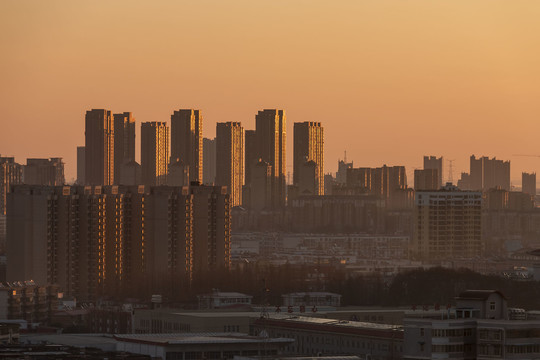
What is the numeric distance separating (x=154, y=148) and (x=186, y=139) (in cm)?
283

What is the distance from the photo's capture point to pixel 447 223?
117000 millimetres

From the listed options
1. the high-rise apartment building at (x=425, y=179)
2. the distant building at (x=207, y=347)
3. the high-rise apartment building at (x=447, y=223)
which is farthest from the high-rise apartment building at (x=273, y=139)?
the distant building at (x=207, y=347)

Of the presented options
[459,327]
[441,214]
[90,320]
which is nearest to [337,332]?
[459,327]

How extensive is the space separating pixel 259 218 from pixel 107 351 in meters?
127

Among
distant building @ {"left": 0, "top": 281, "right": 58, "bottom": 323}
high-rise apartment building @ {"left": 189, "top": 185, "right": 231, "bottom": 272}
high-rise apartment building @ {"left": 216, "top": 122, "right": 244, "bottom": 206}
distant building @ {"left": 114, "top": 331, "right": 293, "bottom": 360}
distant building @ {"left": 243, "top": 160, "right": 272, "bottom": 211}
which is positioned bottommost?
distant building @ {"left": 0, "top": 281, "right": 58, "bottom": 323}

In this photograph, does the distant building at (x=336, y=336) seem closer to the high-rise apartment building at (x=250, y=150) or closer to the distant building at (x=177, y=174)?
the distant building at (x=177, y=174)

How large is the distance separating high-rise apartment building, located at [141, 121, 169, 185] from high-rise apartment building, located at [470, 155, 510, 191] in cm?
3634

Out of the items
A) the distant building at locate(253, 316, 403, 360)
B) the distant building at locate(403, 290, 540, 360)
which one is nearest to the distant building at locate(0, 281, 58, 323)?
the distant building at locate(253, 316, 403, 360)

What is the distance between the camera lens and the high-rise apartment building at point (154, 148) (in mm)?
161113

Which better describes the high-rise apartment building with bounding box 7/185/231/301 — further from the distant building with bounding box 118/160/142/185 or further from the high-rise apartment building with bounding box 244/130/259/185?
the high-rise apartment building with bounding box 244/130/259/185

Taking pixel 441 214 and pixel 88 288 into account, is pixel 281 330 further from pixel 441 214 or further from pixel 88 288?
pixel 441 214

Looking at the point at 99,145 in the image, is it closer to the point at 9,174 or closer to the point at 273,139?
the point at 9,174

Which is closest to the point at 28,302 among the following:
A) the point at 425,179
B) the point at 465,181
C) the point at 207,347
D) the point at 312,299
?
the point at 312,299

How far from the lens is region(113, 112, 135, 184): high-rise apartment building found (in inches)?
6196
